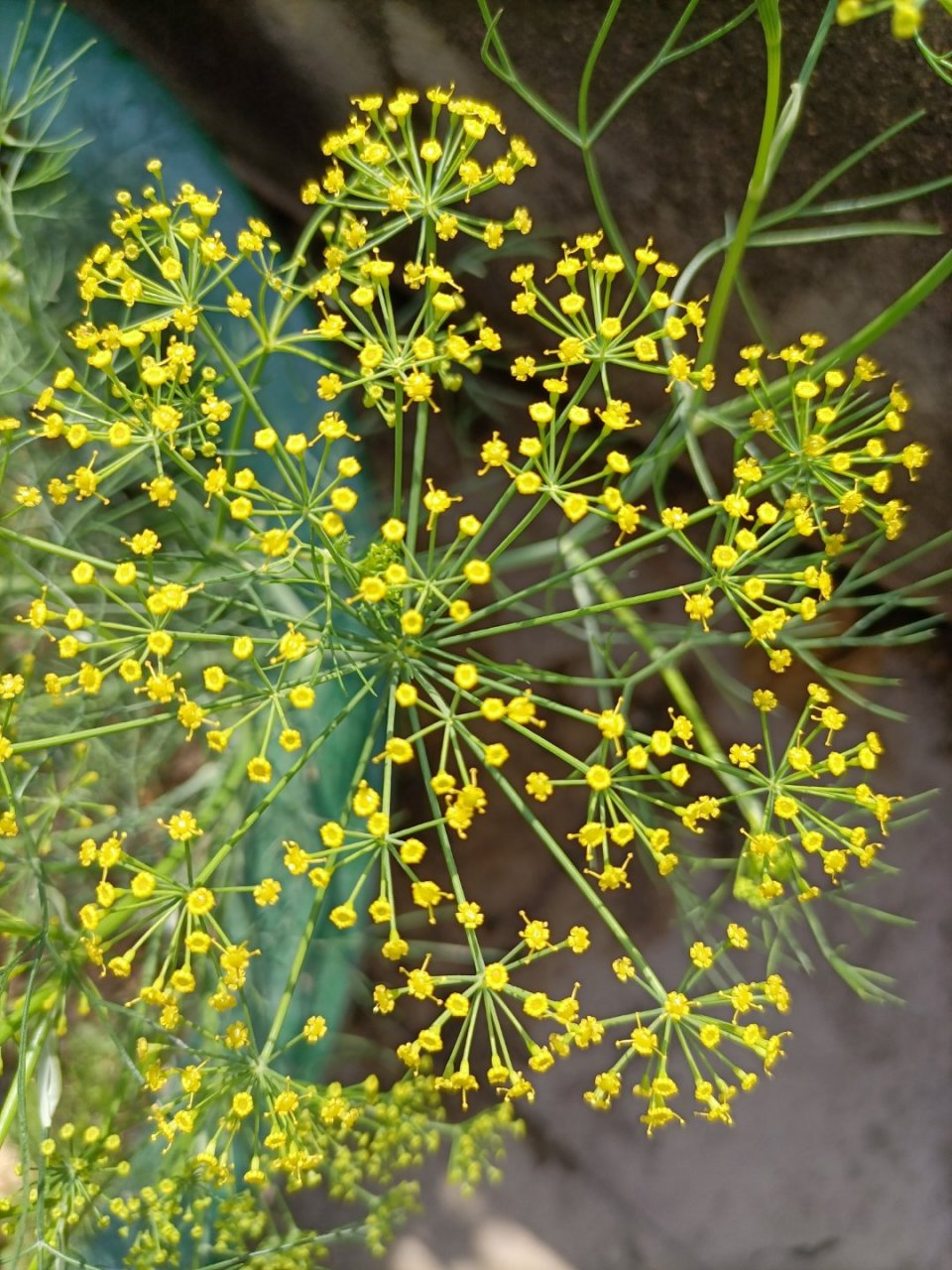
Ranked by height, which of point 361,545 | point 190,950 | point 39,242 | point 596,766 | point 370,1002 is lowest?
point 370,1002

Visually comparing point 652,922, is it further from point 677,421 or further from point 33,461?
point 33,461

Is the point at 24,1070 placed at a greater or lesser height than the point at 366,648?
lesser

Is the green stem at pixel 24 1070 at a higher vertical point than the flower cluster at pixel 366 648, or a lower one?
lower

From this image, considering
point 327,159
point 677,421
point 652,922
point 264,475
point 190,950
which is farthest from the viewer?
point 652,922

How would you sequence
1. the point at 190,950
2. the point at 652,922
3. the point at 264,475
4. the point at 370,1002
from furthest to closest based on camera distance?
the point at 652,922, the point at 370,1002, the point at 264,475, the point at 190,950

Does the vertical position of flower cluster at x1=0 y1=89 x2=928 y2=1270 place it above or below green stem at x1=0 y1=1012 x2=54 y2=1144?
above

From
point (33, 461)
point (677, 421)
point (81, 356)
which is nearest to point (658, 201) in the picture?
point (677, 421)

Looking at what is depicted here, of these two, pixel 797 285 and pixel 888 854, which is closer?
pixel 797 285

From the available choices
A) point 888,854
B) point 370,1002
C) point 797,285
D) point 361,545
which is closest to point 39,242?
point 361,545

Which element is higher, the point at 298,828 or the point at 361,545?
the point at 361,545
